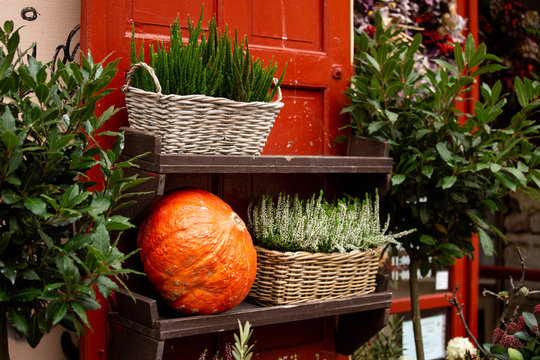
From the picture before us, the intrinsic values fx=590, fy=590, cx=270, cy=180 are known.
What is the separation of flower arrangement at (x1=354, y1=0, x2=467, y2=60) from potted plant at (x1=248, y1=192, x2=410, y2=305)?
53.1 inches

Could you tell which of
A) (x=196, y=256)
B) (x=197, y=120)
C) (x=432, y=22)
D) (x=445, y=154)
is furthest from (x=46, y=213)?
(x=432, y=22)

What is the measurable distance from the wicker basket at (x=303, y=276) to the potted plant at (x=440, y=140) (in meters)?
0.47

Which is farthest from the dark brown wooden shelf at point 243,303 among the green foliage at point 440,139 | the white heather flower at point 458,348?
the white heather flower at point 458,348

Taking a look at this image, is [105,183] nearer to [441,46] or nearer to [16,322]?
[16,322]

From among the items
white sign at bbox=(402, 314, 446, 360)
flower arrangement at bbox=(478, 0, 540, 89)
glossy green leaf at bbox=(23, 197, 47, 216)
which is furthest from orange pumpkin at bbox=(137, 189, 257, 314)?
flower arrangement at bbox=(478, 0, 540, 89)

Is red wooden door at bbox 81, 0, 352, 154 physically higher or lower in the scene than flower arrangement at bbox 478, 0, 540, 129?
lower

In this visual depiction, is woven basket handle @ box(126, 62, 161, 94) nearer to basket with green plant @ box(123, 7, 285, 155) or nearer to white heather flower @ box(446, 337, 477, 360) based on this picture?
basket with green plant @ box(123, 7, 285, 155)

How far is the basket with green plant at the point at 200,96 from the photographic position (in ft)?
6.55

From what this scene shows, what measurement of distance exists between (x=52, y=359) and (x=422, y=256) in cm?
174

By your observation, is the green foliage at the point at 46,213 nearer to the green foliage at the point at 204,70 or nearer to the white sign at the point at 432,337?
the green foliage at the point at 204,70

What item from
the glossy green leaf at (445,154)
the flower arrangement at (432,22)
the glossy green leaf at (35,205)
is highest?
the flower arrangement at (432,22)

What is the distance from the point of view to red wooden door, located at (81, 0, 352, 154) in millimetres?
2330

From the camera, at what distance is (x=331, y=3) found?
8.80ft

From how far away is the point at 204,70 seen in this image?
199 centimetres
